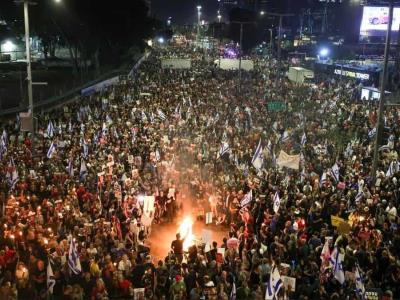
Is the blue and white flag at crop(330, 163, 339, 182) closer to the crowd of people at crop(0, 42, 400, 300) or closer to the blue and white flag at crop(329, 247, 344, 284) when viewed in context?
the crowd of people at crop(0, 42, 400, 300)

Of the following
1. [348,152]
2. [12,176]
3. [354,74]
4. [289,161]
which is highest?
[354,74]

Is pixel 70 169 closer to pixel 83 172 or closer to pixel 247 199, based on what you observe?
pixel 83 172

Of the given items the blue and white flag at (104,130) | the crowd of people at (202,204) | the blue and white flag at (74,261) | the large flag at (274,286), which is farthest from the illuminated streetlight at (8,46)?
the large flag at (274,286)

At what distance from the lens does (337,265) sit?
10.8 meters

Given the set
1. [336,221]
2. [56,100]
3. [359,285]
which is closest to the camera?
[359,285]

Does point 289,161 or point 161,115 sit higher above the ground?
point 289,161

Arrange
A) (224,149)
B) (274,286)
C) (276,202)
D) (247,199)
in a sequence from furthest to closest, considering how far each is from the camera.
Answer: (224,149) → (247,199) → (276,202) → (274,286)

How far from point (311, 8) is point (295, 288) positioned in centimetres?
14629

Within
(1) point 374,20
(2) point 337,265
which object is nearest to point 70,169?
(2) point 337,265

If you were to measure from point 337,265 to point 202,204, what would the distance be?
7675mm

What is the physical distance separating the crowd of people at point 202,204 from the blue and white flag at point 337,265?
23 millimetres

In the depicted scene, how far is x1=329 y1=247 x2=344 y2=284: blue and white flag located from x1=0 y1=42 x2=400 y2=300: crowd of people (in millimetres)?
23

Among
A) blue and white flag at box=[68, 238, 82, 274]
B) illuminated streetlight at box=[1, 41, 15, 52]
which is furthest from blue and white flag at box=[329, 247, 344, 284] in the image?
illuminated streetlight at box=[1, 41, 15, 52]

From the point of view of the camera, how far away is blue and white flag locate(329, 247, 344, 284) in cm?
1078
